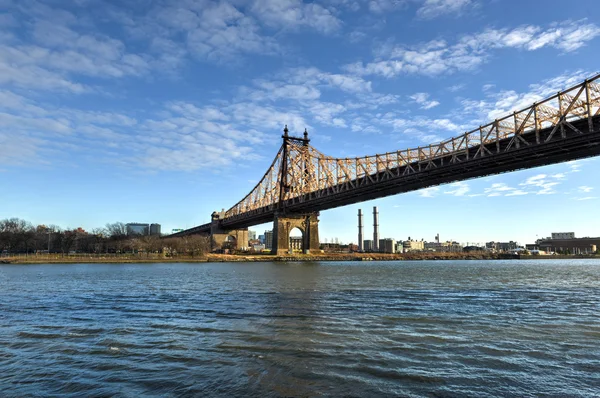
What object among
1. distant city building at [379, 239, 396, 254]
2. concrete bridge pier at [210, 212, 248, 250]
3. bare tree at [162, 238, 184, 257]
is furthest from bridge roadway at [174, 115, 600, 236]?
distant city building at [379, 239, 396, 254]

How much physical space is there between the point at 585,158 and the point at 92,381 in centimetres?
3972

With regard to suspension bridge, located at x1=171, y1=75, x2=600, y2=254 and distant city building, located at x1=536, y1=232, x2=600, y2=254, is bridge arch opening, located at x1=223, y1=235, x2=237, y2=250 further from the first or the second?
distant city building, located at x1=536, y1=232, x2=600, y2=254

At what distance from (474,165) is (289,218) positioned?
143 ft

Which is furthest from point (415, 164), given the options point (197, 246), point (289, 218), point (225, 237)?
point (225, 237)

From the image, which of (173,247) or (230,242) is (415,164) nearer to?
(173,247)

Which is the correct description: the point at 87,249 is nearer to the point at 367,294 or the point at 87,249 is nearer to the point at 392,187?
the point at 392,187

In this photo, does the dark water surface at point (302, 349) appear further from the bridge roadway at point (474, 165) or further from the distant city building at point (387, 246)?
the distant city building at point (387, 246)

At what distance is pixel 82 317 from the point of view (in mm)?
13922

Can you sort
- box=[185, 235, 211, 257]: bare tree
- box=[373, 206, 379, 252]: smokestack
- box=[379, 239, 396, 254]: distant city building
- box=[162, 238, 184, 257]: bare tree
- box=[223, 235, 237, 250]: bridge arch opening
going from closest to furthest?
box=[185, 235, 211, 257]: bare tree
box=[162, 238, 184, 257]: bare tree
box=[223, 235, 237, 250]: bridge arch opening
box=[373, 206, 379, 252]: smokestack
box=[379, 239, 396, 254]: distant city building

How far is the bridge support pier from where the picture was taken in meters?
79.9

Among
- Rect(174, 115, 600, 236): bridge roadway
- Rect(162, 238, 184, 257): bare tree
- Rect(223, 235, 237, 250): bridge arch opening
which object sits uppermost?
Rect(174, 115, 600, 236): bridge roadway

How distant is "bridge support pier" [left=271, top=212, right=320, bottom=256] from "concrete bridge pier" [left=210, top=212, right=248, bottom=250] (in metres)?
33.2

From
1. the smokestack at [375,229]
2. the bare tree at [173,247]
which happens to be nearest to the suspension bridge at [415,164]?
the bare tree at [173,247]

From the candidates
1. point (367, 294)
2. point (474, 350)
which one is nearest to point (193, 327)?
point (474, 350)
